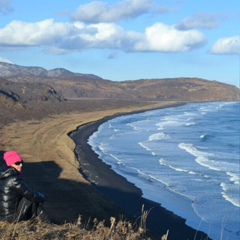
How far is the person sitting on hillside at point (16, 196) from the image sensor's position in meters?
7.14

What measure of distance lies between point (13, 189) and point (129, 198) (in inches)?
676

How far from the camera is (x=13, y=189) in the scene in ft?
23.6

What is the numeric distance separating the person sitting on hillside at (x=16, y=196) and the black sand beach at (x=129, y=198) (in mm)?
4519

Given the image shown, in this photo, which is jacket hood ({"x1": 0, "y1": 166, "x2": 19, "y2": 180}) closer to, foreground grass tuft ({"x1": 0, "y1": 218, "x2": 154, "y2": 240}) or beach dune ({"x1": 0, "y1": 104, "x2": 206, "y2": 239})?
foreground grass tuft ({"x1": 0, "y1": 218, "x2": 154, "y2": 240})

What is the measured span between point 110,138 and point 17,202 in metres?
43.7

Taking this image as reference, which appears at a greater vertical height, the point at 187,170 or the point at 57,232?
the point at 57,232

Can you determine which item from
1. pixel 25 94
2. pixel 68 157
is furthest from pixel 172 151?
pixel 25 94

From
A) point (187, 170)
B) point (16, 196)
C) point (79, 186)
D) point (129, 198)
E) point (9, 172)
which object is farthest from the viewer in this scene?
point (187, 170)

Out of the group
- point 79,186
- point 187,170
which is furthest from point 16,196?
point 187,170

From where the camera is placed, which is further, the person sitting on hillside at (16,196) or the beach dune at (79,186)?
the beach dune at (79,186)

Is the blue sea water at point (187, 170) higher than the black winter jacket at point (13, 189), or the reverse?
the black winter jacket at point (13, 189)

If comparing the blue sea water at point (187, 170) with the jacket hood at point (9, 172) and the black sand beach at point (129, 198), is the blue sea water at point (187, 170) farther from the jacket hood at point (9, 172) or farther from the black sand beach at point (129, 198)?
the jacket hood at point (9, 172)

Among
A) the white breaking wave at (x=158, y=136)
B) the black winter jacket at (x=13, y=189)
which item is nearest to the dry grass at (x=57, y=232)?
the black winter jacket at (x=13, y=189)

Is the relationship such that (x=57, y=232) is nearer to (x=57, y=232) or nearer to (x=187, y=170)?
(x=57, y=232)
